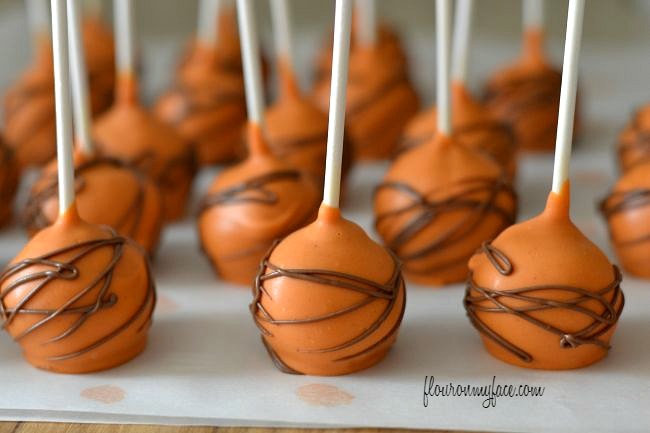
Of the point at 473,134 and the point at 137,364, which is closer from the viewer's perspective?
the point at 137,364

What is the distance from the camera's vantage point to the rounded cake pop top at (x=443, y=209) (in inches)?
61.2

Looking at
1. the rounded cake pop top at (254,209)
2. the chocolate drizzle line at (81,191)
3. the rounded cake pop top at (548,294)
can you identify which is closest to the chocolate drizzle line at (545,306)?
the rounded cake pop top at (548,294)

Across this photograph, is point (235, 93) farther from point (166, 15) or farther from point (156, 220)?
point (166, 15)

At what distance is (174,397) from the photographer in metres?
1.28

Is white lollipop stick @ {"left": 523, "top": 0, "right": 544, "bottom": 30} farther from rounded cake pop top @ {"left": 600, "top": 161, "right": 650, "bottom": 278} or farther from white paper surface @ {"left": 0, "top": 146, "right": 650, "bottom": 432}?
white paper surface @ {"left": 0, "top": 146, "right": 650, "bottom": 432}

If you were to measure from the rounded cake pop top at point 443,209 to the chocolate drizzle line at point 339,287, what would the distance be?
255 millimetres

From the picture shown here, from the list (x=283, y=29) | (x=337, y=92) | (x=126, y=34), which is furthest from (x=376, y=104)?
(x=337, y=92)

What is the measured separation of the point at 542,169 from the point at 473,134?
37 centimetres

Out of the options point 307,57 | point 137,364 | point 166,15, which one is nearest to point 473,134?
point 137,364

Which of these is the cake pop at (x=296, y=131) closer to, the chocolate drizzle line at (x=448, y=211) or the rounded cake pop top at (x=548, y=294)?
the chocolate drizzle line at (x=448, y=211)

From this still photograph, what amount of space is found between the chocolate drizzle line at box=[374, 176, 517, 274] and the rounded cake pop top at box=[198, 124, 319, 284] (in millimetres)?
151

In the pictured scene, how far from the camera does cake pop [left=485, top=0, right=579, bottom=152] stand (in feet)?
7.41

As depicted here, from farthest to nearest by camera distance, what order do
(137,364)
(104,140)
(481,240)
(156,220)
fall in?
1. (104,140)
2. (156,220)
3. (481,240)
4. (137,364)

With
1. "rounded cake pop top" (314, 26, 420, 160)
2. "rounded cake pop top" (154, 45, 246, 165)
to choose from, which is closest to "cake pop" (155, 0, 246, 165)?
"rounded cake pop top" (154, 45, 246, 165)
